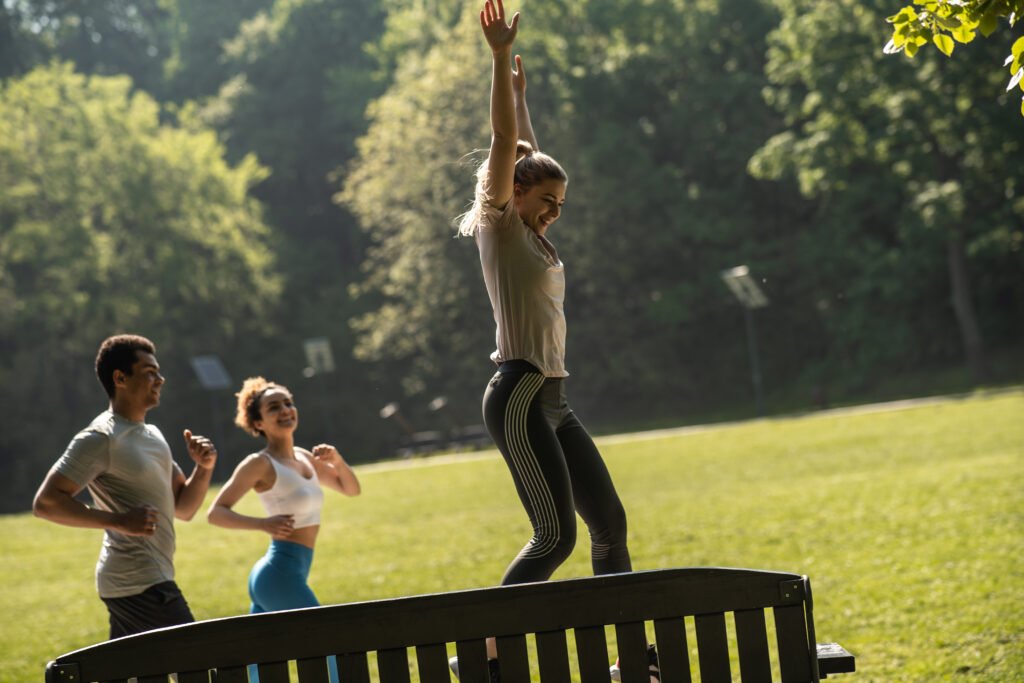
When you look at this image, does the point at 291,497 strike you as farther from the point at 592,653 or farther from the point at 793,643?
the point at 793,643

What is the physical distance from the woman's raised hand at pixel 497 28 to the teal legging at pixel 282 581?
110 inches

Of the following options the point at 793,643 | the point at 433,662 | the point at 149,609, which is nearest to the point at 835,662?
the point at 793,643

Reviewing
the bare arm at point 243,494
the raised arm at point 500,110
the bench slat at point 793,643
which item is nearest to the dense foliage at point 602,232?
the bare arm at point 243,494

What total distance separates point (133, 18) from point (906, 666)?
65966 millimetres

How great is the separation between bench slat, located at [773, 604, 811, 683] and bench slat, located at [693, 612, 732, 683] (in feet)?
0.42

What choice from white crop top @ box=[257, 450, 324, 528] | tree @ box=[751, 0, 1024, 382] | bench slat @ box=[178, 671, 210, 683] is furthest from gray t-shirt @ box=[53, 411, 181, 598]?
tree @ box=[751, 0, 1024, 382]

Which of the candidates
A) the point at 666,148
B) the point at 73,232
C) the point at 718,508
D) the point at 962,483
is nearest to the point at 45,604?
the point at 718,508

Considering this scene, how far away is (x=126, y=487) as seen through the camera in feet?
17.1

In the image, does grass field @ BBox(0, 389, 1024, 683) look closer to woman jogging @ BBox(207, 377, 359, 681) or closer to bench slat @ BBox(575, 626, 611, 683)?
woman jogging @ BBox(207, 377, 359, 681)

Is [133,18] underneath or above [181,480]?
above

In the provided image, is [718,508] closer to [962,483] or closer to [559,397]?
[962,483]

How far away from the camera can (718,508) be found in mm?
16188

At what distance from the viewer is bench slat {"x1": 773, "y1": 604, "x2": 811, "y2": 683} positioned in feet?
10.2

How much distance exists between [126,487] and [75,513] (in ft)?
0.83
